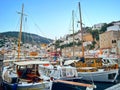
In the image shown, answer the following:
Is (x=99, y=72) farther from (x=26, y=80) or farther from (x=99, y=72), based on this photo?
(x=26, y=80)

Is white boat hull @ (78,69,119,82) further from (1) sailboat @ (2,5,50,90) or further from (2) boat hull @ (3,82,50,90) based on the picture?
(2) boat hull @ (3,82,50,90)

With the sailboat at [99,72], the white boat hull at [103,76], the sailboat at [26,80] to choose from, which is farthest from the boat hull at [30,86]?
the white boat hull at [103,76]

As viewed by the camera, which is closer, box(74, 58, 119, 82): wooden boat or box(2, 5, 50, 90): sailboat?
box(2, 5, 50, 90): sailboat

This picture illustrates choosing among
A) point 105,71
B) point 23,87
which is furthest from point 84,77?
point 23,87

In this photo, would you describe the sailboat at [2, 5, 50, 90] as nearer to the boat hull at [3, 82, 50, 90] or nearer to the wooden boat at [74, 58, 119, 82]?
the boat hull at [3, 82, 50, 90]

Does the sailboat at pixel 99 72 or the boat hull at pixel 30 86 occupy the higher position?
the sailboat at pixel 99 72

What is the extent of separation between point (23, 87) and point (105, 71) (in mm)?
12557

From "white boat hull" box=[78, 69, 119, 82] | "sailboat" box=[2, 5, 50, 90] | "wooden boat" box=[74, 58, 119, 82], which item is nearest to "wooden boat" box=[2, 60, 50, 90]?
"sailboat" box=[2, 5, 50, 90]

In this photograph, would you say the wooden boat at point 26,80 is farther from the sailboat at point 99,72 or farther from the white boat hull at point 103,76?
the white boat hull at point 103,76

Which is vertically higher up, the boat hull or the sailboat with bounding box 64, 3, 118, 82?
the sailboat with bounding box 64, 3, 118, 82

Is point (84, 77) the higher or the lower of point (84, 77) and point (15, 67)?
the lower

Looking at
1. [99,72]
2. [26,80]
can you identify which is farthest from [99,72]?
[26,80]

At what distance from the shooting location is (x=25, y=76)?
18.9m

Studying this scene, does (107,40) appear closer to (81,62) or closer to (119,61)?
(119,61)
